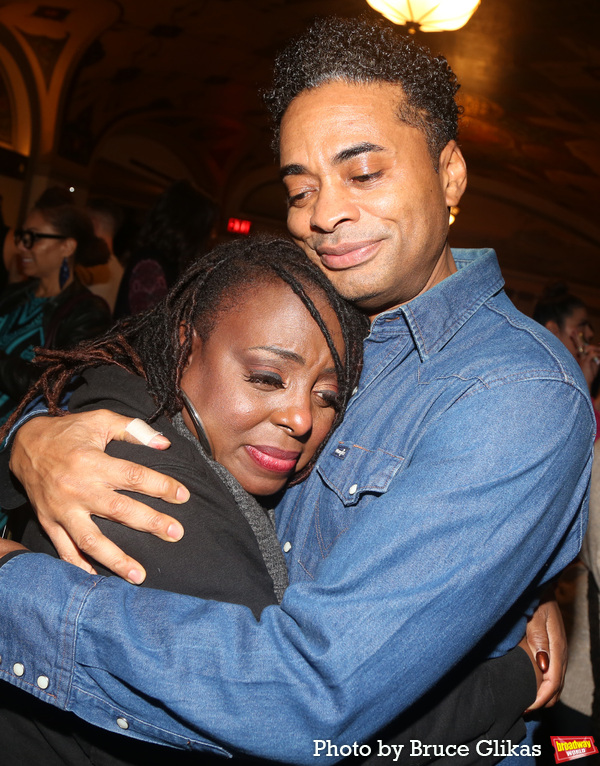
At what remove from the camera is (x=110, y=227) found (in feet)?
16.0

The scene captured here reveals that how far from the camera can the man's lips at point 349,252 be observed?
1.58 metres

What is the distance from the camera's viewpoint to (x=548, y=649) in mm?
1611

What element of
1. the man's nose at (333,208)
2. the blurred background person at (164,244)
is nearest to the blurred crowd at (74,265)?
the blurred background person at (164,244)

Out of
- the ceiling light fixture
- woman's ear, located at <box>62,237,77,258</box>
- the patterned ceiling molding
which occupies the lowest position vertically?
woman's ear, located at <box>62,237,77,258</box>

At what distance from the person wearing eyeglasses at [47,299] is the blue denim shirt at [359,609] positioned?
2.08m

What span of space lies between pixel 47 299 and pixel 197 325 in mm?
2260

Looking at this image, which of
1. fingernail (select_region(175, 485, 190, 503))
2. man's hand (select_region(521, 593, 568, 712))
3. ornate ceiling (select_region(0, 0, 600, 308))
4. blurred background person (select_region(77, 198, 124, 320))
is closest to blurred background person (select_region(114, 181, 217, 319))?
blurred background person (select_region(77, 198, 124, 320))

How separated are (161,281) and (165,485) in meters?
2.58

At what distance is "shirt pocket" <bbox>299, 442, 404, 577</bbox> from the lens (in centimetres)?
140

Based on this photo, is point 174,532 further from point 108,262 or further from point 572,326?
point 572,326

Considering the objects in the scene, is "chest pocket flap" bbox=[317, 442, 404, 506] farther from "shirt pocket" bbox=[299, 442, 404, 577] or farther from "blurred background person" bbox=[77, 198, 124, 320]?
"blurred background person" bbox=[77, 198, 124, 320]

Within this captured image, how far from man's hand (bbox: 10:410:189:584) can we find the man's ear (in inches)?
40.8

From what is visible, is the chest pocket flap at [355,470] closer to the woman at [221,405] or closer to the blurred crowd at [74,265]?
the woman at [221,405]

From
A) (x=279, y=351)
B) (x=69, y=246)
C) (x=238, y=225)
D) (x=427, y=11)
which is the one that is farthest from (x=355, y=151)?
(x=238, y=225)
